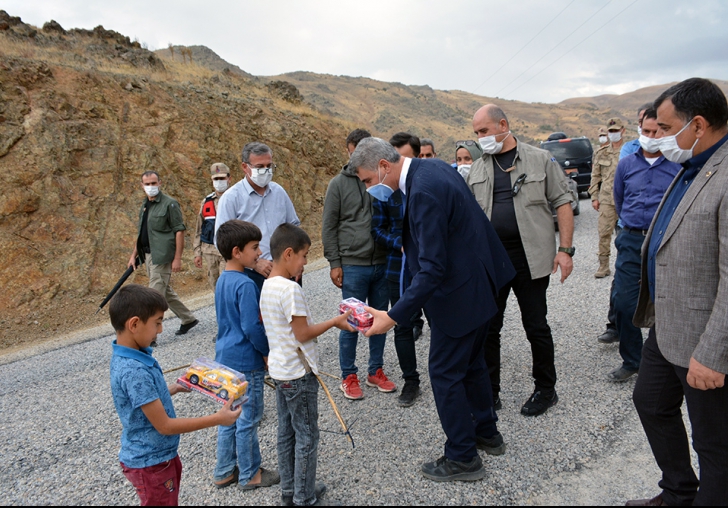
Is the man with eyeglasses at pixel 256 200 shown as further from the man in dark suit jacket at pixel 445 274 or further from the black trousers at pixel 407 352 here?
the man in dark suit jacket at pixel 445 274

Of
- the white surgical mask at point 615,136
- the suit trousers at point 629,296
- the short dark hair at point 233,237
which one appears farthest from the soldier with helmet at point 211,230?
the white surgical mask at point 615,136

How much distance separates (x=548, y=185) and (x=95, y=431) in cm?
435

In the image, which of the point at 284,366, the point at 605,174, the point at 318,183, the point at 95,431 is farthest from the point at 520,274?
the point at 318,183

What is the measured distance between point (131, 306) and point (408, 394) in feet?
8.28

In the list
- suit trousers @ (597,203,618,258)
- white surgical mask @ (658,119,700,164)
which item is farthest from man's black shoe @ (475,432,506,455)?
suit trousers @ (597,203,618,258)

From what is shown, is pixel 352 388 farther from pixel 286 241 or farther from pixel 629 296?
pixel 629 296

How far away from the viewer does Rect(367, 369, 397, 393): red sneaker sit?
4.22 metres

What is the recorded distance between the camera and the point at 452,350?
2.90m

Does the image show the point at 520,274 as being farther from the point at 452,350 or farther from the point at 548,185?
the point at 452,350

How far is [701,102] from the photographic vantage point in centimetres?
208

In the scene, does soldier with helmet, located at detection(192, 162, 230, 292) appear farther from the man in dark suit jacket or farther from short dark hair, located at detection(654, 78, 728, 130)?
short dark hair, located at detection(654, 78, 728, 130)

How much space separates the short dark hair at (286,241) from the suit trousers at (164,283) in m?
4.19

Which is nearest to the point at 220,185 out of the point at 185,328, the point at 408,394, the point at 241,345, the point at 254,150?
the point at 185,328

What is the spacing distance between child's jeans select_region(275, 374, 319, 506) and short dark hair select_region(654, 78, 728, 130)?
2372mm
